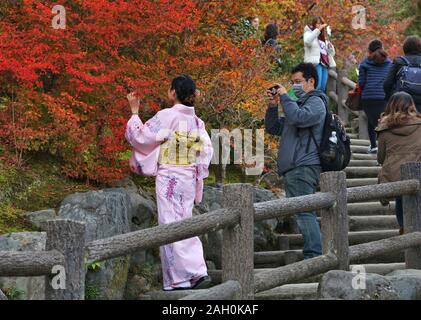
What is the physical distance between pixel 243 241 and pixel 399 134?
3.03 m

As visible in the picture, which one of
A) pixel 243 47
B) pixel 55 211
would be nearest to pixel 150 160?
pixel 55 211

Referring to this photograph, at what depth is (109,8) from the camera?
893cm

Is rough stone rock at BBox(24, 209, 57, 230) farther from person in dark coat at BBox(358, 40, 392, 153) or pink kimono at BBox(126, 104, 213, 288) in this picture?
person in dark coat at BBox(358, 40, 392, 153)

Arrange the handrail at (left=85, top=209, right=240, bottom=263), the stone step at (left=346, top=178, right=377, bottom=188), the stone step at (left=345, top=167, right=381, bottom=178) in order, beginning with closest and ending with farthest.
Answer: the handrail at (left=85, top=209, right=240, bottom=263)
the stone step at (left=346, top=178, right=377, bottom=188)
the stone step at (left=345, top=167, right=381, bottom=178)

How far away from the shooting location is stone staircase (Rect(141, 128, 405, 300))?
7691mm

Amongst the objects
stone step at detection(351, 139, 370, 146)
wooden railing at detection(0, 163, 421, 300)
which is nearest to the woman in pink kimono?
wooden railing at detection(0, 163, 421, 300)

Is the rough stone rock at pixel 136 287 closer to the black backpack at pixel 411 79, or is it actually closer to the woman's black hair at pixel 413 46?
the black backpack at pixel 411 79

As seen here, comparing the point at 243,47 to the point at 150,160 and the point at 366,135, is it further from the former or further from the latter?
the point at 366,135

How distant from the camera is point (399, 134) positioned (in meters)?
9.18

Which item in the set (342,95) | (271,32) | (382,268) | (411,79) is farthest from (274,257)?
(342,95)

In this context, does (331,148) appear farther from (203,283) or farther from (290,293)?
(203,283)

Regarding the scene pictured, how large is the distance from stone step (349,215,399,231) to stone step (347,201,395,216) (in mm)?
408

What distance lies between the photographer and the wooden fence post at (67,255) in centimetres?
517

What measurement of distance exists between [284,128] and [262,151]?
325 centimetres
